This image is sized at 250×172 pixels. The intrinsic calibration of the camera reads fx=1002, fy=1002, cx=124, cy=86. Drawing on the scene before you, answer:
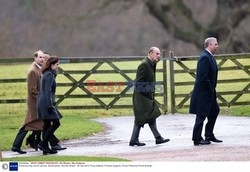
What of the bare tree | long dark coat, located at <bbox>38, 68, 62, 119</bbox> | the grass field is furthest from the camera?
the bare tree

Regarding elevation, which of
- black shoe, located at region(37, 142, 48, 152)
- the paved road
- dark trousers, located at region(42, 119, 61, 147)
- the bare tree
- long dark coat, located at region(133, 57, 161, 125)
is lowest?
the paved road

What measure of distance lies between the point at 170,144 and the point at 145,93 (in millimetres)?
738

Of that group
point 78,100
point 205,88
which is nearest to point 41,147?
point 205,88

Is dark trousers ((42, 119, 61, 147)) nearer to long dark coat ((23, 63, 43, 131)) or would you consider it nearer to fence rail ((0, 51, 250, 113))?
long dark coat ((23, 63, 43, 131))

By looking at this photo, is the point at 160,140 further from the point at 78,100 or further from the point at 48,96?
the point at 78,100

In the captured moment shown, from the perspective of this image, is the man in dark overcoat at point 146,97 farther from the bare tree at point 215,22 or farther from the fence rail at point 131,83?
the bare tree at point 215,22

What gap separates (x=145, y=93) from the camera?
12.7 meters

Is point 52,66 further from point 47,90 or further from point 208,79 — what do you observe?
point 208,79

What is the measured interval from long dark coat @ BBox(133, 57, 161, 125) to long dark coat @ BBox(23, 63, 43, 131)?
124 cm

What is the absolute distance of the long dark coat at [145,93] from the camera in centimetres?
1257

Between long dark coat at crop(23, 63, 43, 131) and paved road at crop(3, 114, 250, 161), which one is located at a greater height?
long dark coat at crop(23, 63, 43, 131)

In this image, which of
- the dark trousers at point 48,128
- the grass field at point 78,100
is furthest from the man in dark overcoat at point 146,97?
the grass field at point 78,100

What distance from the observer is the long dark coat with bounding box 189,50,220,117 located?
1231cm

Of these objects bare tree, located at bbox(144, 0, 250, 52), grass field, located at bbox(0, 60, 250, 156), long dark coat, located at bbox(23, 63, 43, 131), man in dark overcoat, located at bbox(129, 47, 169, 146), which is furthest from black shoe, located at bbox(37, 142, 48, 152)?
bare tree, located at bbox(144, 0, 250, 52)
